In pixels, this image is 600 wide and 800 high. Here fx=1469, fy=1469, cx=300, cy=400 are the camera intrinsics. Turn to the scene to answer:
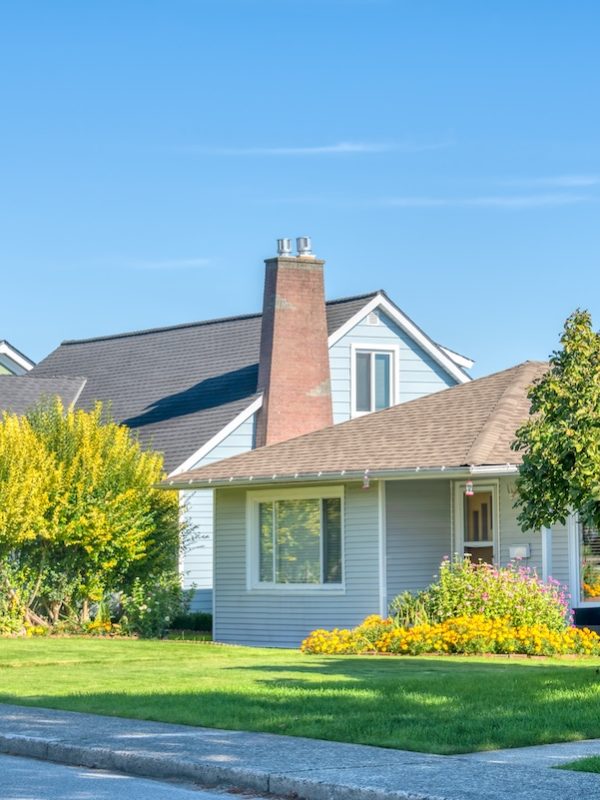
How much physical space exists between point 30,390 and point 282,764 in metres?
27.2

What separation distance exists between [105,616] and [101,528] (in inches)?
80.8

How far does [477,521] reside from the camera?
25094mm

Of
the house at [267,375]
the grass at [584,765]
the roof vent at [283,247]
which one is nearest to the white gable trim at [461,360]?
the house at [267,375]

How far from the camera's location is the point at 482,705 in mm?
13039

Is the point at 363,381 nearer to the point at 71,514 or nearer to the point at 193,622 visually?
the point at 193,622

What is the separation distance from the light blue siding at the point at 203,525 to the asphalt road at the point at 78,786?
19.9 meters

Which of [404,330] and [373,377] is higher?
[404,330]

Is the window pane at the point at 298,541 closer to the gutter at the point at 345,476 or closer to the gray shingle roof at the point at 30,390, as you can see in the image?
the gutter at the point at 345,476

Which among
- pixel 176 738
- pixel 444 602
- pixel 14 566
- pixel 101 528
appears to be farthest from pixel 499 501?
pixel 176 738

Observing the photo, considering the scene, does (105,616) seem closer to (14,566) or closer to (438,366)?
(14,566)

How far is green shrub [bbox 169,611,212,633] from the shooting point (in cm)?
2947

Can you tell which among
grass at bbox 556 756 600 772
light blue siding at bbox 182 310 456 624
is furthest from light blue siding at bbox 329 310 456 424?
grass at bbox 556 756 600 772

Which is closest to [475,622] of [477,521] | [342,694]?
[477,521]

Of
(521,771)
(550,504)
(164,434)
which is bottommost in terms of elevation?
(521,771)
